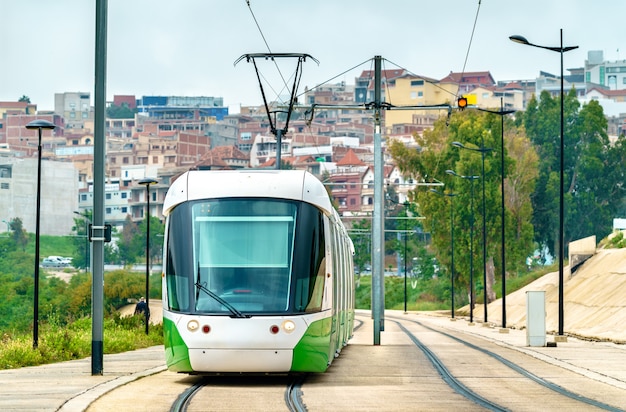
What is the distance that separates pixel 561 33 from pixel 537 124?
7868 cm

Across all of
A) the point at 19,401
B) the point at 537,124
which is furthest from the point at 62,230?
the point at 19,401

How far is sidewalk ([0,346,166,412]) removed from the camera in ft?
54.2

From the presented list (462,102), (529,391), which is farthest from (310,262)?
(462,102)

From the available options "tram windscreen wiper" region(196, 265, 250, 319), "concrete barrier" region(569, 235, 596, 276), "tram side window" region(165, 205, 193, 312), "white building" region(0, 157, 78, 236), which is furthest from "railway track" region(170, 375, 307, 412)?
"white building" region(0, 157, 78, 236)

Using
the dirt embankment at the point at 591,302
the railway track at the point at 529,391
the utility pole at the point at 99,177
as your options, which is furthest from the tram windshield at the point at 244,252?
the dirt embankment at the point at 591,302

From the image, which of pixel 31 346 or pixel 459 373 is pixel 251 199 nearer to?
pixel 459 373

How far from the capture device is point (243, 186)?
65.8ft

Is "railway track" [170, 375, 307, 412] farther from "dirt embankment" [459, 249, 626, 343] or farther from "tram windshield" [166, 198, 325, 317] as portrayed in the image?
"dirt embankment" [459, 249, 626, 343]

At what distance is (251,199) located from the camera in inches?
785

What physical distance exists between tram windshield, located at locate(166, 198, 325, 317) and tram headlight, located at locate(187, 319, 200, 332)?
7.6 inches

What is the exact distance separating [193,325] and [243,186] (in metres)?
2.11

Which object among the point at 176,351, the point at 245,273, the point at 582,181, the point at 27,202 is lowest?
the point at 176,351

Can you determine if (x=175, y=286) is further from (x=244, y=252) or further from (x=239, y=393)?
(x=239, y=393)

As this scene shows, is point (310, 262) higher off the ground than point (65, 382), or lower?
higher
